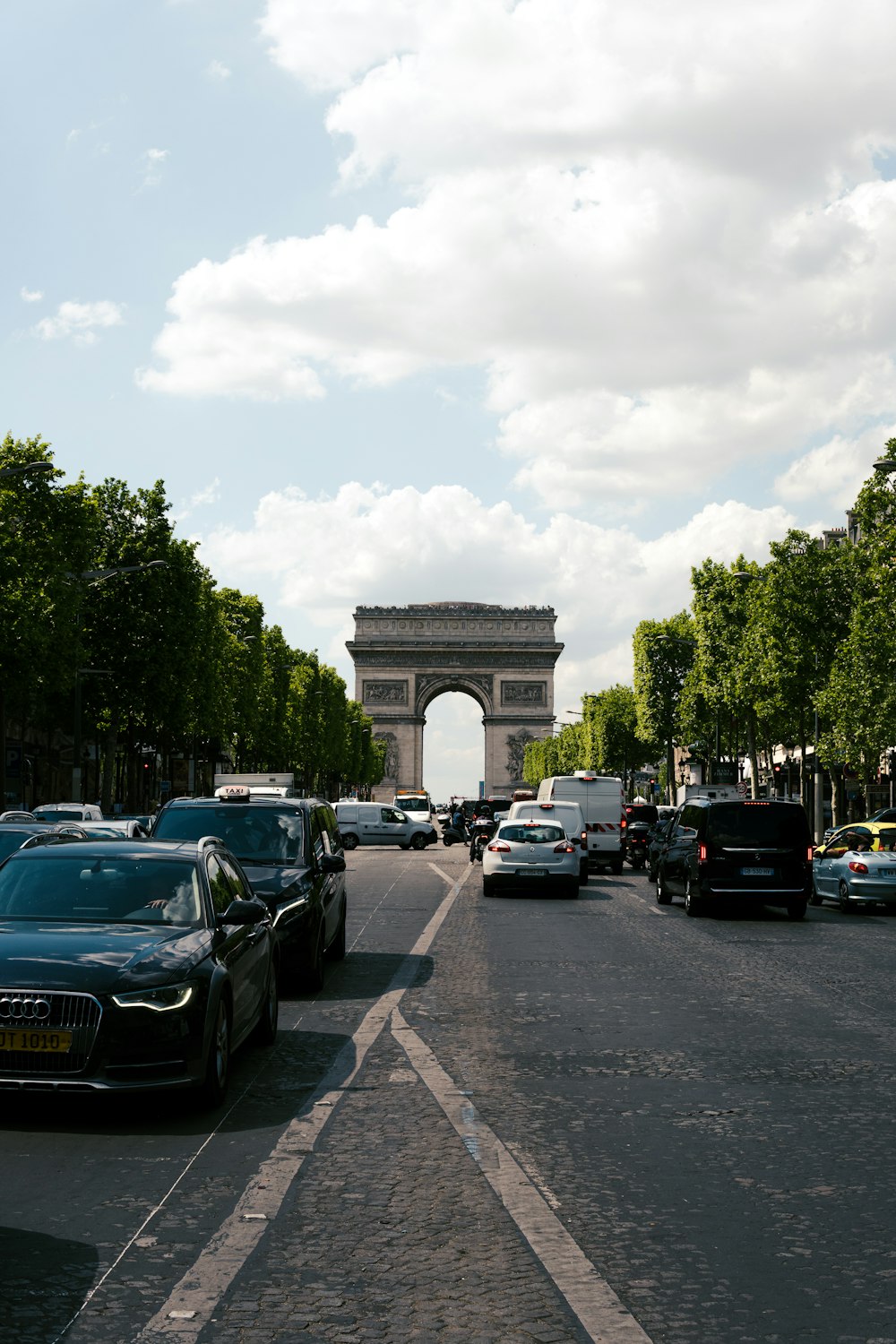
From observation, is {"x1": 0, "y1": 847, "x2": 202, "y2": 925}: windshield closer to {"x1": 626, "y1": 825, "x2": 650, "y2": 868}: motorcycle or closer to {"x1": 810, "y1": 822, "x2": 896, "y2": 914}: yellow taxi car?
{"x1": 810, "y1": 822, "x2": 896, "y2": 914}: yellow taxi car

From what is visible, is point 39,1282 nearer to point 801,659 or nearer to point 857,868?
point 857,868

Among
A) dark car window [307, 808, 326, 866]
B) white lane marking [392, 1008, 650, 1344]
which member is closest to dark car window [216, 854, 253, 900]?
white lane marking [392, 1008, 650, 1344]

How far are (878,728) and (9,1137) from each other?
40.4 metres

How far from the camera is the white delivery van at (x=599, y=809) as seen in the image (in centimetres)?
4125

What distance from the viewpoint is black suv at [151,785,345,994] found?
1350 centimetres

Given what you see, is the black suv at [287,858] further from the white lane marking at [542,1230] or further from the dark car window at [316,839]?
the white lane marking at [542,1230]

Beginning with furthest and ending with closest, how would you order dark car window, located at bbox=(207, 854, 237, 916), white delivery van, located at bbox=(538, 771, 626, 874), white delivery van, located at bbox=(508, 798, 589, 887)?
white delivery van, located at bbox=(538, 771, 626, 874) → white delivery van, located at bbox=(508, 798, 589, 887) → dark car window, located at bbox=(207, 854, 237, 916)

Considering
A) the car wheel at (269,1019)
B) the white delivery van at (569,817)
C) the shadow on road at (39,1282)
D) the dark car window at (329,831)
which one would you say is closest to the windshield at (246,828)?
the dark car window at (329,831)

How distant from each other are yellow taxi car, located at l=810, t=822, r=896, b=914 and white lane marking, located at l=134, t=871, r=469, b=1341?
17.2 m

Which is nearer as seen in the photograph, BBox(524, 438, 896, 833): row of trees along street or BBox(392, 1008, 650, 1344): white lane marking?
BBox(392, 1008, 650, 1344): white lane marking

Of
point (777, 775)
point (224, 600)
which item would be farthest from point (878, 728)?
point (224, 600)

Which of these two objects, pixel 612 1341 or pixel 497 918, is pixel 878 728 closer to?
pixel 497 918

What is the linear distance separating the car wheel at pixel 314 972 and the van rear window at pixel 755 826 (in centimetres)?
1153

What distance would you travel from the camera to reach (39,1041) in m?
7.92
